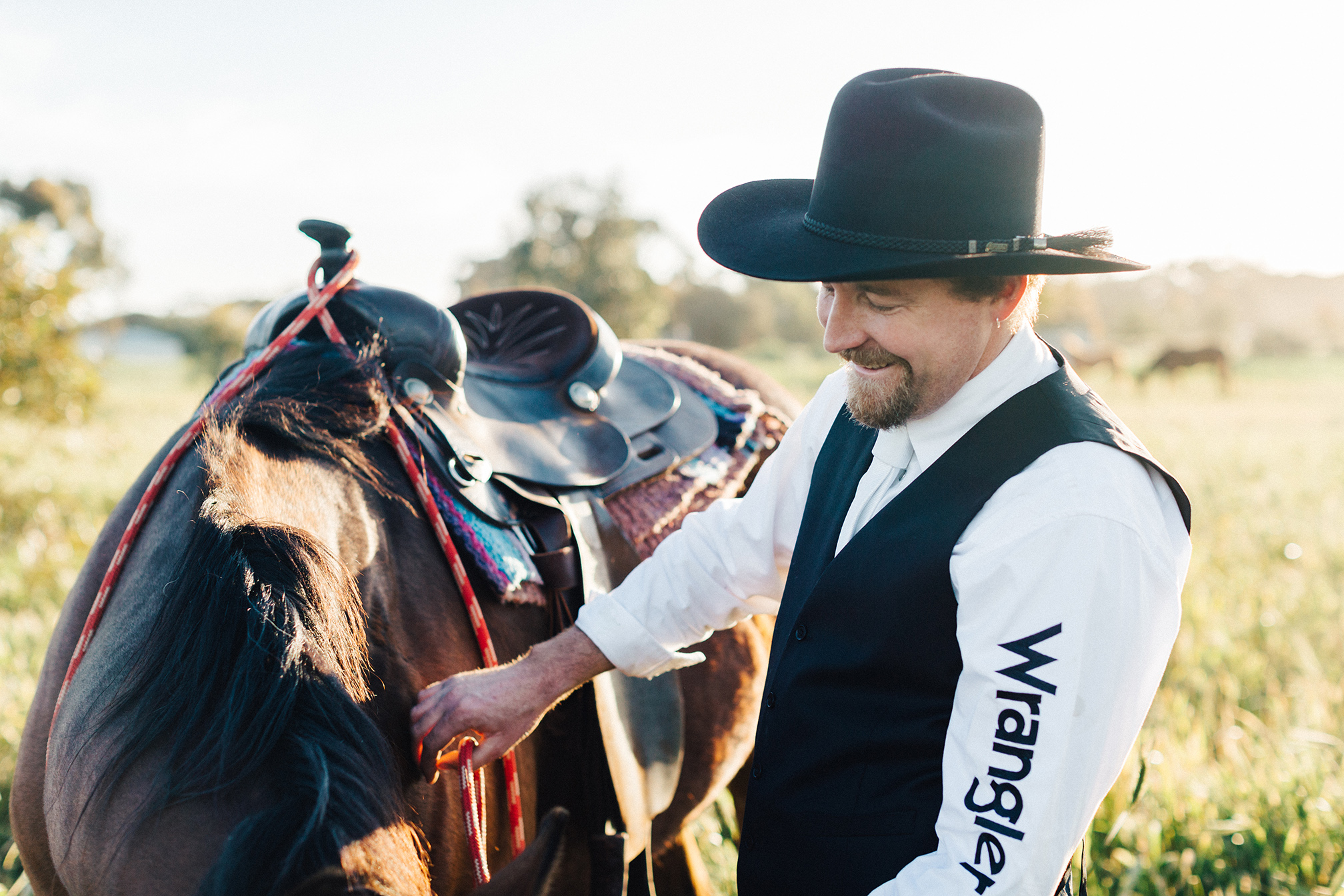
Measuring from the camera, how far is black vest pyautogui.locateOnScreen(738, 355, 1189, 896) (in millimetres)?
999

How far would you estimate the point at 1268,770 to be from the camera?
2.60 m

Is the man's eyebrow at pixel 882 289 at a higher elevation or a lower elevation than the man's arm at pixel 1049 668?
higher

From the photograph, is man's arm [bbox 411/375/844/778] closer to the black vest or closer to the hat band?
the black vest

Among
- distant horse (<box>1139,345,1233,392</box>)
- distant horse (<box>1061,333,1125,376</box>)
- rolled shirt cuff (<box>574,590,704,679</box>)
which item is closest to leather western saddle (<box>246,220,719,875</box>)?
rolled shirt cuff (<box>574,590,704,679</box>)

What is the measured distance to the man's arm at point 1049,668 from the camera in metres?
0.87

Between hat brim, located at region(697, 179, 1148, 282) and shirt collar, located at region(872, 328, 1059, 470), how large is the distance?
12 cm

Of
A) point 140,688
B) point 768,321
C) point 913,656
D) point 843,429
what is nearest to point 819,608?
point 913,656

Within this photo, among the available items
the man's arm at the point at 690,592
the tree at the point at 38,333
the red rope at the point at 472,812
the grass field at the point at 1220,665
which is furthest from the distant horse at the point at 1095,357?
the red rope at the point at 472,812

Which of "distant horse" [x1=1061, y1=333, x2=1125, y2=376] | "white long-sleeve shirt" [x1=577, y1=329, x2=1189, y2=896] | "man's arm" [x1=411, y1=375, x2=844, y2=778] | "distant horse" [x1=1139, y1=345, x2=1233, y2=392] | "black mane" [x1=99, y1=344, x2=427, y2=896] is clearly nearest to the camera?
"black mane" [x1=99, y1=344, x2=427, y2=896]

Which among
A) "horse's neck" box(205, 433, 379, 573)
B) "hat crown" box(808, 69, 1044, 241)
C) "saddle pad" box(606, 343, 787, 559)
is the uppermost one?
"hat crown" box(808, 69, 1044, 241)

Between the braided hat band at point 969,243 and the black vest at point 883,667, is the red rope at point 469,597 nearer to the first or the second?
the black vest at point 883,667

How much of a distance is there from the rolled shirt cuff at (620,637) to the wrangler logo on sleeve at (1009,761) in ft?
1.93

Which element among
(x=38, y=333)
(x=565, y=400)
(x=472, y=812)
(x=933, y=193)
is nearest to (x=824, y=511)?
Result: (x=933, y=193)

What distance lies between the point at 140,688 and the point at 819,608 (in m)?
0.82
